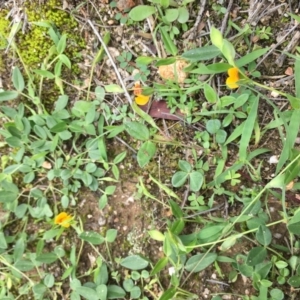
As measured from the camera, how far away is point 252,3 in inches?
74.7

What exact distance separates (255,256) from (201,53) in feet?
2.45

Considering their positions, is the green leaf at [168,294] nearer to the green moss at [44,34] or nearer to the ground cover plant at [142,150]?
the ground cover plant at [142,150]

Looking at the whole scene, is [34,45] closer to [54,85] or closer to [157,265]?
[54,85]

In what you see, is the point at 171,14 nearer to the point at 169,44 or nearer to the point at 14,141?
the point at 169,44

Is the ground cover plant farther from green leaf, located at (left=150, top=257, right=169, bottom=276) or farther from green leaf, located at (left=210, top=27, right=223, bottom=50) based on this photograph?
green leaf, located at (left=210, top=27, right=223, bottom=50)

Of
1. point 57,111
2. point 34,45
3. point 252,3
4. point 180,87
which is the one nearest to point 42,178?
point 57,111

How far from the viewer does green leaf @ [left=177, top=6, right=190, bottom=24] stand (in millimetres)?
1887

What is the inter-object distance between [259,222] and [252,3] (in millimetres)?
839

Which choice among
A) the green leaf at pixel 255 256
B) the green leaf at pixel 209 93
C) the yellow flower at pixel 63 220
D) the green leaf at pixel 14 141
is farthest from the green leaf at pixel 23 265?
the green leaf at pixel 209 93

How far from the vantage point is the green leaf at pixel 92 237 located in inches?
74.1

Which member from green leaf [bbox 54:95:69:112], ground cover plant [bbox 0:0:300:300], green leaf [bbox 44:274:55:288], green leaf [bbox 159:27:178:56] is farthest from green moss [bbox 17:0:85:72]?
green leaf [bbox 44:274:55:288]

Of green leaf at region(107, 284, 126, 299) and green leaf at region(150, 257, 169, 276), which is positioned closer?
green leaf at region(150, 257, 169, 276)

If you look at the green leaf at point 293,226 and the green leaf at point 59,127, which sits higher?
the green leaf at point 59,127

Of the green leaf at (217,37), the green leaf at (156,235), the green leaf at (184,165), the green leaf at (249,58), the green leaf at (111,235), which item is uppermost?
the green leaf at (217,37)
